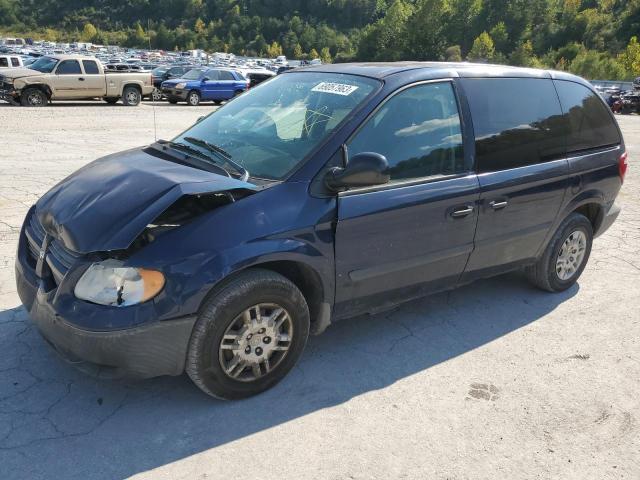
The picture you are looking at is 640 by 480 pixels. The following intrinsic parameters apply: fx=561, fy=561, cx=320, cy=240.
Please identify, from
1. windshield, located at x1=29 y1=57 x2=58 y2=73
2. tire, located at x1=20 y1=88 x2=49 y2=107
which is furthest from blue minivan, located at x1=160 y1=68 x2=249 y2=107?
tire, located at x1=20 y1=88 x2=49 y2=107

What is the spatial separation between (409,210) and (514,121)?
49.3 inches

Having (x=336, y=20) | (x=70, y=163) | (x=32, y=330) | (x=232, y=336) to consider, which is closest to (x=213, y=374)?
(x=232, y=336)

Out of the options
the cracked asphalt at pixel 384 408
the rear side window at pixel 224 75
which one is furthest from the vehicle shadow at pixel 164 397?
the rear side window at pixel 224 75

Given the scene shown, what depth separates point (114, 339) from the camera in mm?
2643

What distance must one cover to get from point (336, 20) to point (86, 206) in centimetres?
18277

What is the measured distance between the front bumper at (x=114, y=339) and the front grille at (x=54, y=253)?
92mm

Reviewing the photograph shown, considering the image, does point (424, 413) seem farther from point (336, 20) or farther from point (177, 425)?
point (336, 20)

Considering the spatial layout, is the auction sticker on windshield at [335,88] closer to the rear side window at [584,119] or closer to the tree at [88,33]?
the rear side window at [584,119]

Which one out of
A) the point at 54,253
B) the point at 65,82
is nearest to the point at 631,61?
the point at 65,82

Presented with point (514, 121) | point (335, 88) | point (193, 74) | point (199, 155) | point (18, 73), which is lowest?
point (193, 74)

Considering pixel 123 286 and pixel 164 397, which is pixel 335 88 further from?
pixel 164 397

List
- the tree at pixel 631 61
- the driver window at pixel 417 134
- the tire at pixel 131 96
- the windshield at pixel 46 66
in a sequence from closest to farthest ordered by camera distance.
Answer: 1. the driver window at pixel 417 134
2. the windshield at pixel 46 66
3. the tire at pixel 131 96
4. the tree at pixel 631 61

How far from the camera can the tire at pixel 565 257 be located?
4.59 meters

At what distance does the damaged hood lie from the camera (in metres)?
2.73
